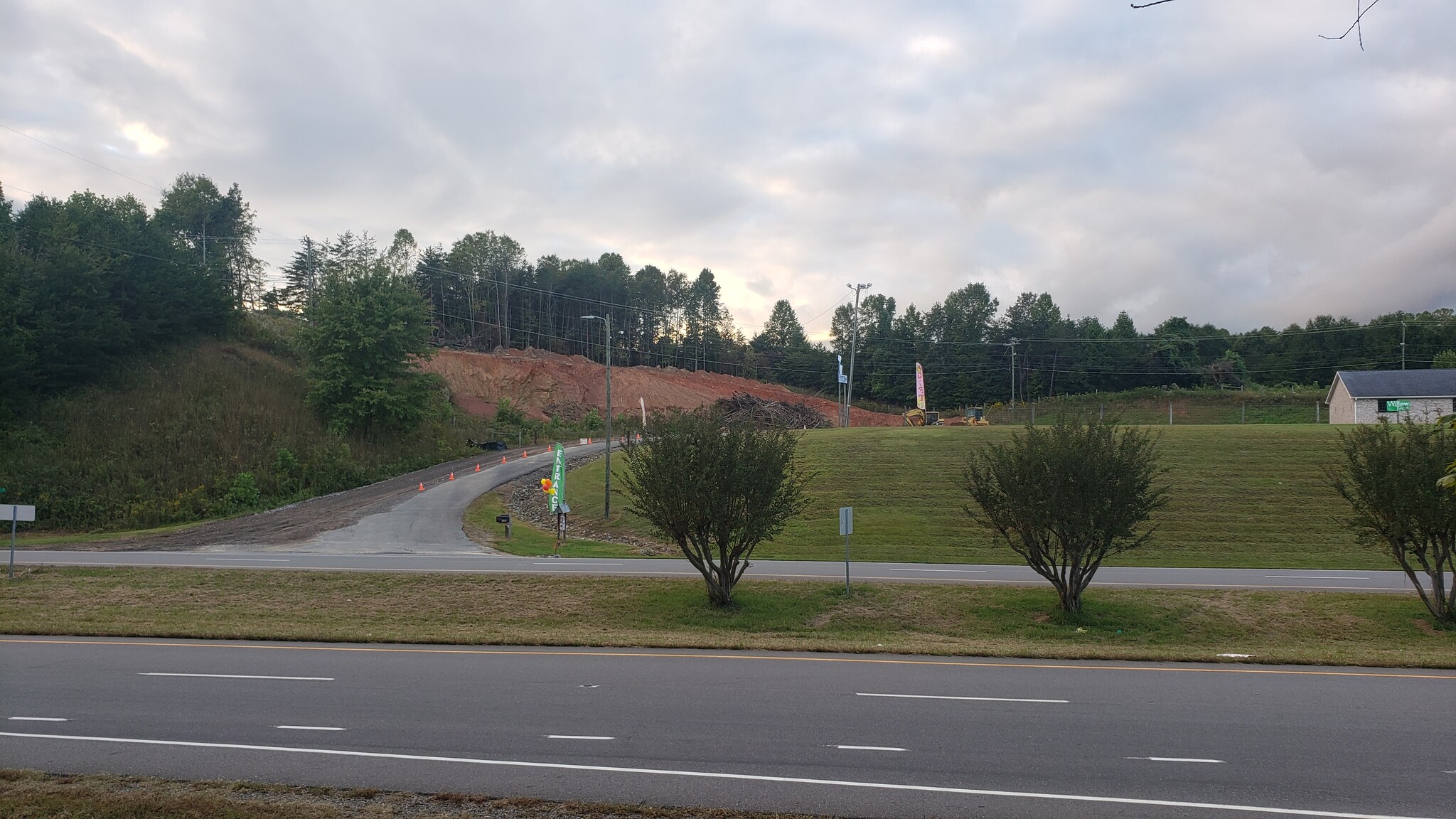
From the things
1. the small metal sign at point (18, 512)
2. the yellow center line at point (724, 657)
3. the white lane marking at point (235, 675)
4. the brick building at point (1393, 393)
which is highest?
the brick building at point (1393, 393)

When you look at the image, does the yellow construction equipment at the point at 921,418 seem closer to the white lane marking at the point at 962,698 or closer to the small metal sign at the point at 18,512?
the small metal sign at the point at 18,512

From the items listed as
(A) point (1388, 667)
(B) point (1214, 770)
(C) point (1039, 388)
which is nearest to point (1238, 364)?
(C) point (1039, 388)

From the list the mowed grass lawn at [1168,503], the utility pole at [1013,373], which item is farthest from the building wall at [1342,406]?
the utility pole at [1013,373]

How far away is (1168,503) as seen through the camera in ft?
105

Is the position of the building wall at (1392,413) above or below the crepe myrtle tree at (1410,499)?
above

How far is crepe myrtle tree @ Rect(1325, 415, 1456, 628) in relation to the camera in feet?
60.1

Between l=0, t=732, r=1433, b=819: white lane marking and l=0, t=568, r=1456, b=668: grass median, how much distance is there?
6.16 m

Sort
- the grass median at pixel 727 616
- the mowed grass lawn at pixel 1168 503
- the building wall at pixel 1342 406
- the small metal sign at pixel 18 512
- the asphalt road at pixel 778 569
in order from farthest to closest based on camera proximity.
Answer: the building wall at pixel 1342 406
the mowed grass lawn at pixel 1168 503
the asphalt road at pixel 778 569
the small metal sign at pixel 18 512
the grass median at pixel 727 616

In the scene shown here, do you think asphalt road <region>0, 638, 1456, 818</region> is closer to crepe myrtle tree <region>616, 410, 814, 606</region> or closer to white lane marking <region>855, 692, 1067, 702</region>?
white lane marking <region>855, 692, 1067, 702</region>

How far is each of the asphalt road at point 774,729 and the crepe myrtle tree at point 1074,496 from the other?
19.8ft

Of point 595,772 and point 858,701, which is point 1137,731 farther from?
point 595,772

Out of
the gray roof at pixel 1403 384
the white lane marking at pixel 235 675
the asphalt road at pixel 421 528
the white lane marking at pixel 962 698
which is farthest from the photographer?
the gray roof at pixel 1403 384

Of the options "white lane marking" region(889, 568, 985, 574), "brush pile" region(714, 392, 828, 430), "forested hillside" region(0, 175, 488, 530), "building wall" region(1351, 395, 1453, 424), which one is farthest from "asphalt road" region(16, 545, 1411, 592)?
"brush pile" region(714, 392, 828, 430)

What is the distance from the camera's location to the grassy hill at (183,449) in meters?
39.9
